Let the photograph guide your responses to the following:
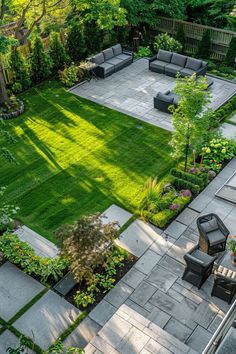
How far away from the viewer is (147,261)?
10781 mm

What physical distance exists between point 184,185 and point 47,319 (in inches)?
241

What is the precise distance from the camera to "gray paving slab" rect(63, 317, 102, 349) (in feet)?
29.1

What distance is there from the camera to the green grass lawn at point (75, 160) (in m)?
12.6

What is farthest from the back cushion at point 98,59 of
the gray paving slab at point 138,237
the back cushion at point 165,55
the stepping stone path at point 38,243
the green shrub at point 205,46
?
the stepping stone path at point 38,243

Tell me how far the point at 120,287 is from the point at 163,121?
852cm

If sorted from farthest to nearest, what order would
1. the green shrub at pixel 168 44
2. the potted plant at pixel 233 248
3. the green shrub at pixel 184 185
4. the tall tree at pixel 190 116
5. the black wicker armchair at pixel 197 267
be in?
1. the green shrub at pixel 168 44
2. the green shrub at pixel 184 185
3. the tall tree at pixel 190 116
4. the potted plant at pixel 233 248
5. the black wicker armchair at pixel 197 267

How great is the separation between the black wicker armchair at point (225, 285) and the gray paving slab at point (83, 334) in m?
2.99

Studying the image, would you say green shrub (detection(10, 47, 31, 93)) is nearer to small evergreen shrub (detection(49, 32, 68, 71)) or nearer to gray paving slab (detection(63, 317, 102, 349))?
small evergreen shrub (detection(49, 32, 68, 71))

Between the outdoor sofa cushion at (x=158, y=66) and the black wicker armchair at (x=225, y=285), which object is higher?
the outdoor sofa cushion at (x=158, y=66)

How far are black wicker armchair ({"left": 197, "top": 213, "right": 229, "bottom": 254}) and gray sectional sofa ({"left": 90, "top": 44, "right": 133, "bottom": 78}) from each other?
Answer: 37.7ft

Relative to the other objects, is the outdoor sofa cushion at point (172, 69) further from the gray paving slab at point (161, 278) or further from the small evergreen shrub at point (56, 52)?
the gray paving slab at point (161, 278)

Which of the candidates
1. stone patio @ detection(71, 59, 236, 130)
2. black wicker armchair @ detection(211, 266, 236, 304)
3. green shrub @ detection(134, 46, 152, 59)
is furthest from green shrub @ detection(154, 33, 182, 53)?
black wicker armchair @ detection(211, 266, 236, 304)

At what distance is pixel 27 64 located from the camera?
1881 centimetres

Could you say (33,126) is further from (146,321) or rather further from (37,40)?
(146,321)
